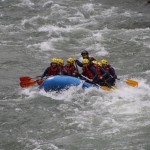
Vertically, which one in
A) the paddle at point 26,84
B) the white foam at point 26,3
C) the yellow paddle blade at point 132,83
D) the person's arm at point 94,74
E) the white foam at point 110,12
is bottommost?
the yellow paddle blade at point 132,83

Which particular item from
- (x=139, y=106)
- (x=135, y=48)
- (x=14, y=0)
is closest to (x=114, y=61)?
(x=135, y=48)

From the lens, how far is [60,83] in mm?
13711

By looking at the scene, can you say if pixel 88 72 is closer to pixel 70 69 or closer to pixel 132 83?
pixel 70 69

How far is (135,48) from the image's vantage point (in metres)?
18.7

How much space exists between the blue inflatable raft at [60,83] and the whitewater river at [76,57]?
165 millimetres

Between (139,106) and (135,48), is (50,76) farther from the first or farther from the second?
(135,48)

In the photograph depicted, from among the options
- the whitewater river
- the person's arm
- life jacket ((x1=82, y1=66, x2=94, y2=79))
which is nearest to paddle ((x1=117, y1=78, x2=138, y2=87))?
the whitewater river

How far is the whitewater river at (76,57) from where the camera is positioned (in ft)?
36.2

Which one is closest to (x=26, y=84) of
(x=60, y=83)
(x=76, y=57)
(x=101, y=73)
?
(x=60, y=83)

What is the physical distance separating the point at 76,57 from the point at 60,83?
428 centimetres

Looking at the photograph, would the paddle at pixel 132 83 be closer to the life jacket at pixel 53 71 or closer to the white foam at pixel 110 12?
the life jacket at pixel 53 71

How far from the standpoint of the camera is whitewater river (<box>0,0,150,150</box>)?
1105 cm

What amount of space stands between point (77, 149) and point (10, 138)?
5.46ft

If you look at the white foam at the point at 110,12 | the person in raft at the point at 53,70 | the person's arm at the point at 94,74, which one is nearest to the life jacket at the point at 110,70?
the person's arm at the point at 94,74
